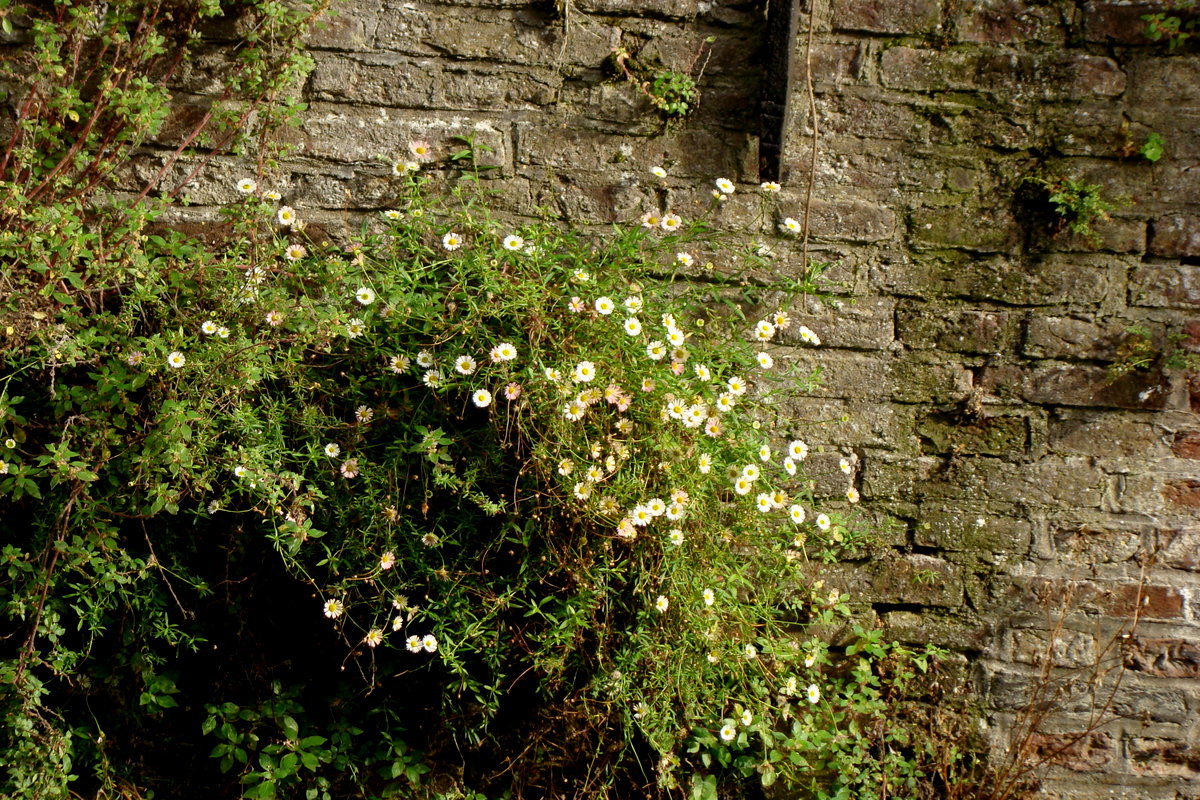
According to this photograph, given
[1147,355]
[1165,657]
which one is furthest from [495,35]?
[1165,657]

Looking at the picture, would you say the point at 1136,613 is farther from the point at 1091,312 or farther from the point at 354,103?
the point at 354,103

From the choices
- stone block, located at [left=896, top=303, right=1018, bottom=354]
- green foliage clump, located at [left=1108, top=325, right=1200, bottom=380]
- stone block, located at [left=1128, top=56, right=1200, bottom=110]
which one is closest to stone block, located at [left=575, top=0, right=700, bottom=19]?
stone block, located at [left=896, top=303, right=1018, bottom=354]

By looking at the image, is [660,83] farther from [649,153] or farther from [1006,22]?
[1006,22]

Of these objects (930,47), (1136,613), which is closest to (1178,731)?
(1136,613)

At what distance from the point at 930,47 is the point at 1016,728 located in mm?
2053

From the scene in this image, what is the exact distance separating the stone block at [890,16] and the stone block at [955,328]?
0.84 meters

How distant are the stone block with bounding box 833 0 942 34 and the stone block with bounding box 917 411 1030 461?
1.17m

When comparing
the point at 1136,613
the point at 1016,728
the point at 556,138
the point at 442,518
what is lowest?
the point at 1016,728

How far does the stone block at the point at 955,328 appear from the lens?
270cm

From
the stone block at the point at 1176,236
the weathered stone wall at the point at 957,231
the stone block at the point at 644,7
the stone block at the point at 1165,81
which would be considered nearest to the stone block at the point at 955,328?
the weathered stone wall at the point at 957,231

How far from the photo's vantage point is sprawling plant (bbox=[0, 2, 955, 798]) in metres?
2.19

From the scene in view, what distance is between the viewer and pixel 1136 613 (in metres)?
2.65

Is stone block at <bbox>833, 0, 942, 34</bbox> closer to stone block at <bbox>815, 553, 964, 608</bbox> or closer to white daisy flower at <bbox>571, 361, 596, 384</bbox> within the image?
white daisy flower at <bbox>571, 361, 596, 384</bbox>

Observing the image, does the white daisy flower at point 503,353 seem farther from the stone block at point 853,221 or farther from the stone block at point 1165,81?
the stone block at point 1165,81
